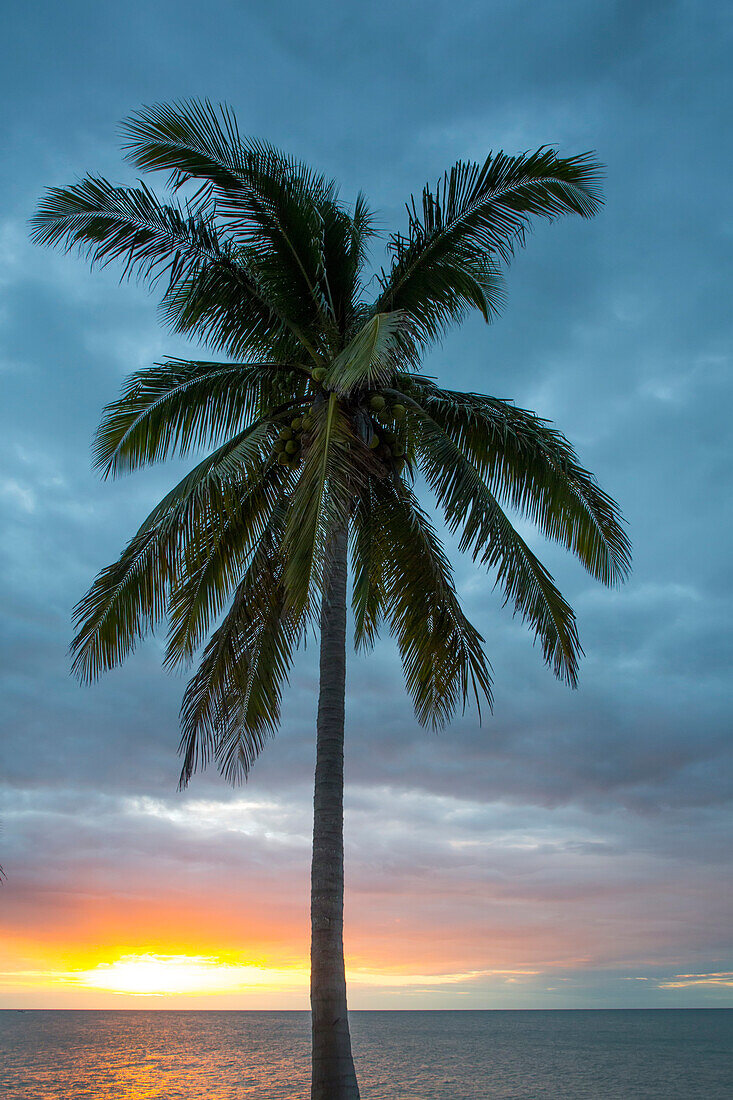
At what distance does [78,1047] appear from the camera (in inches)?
2830

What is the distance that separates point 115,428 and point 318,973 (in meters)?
7.12

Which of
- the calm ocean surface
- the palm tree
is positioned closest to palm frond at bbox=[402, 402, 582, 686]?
the palm tree

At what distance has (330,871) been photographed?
9.16 meters

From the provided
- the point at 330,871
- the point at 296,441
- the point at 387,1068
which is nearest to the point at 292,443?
the point at 296,441

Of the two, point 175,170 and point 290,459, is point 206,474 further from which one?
point 175,170

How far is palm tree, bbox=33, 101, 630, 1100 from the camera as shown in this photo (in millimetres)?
10648

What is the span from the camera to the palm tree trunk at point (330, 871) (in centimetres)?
838

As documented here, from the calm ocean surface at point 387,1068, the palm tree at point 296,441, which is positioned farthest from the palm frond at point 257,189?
the calm ocean surface at point 387,1068

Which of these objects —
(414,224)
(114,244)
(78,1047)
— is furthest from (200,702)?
(78,1047)

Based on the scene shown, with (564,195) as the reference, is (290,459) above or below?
below

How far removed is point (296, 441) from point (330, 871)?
202 inches

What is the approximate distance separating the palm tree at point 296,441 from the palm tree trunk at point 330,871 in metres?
0.05

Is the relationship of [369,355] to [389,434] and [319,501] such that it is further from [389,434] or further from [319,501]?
[389,434]

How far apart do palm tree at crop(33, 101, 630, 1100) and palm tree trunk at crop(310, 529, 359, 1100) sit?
0.05 metres
